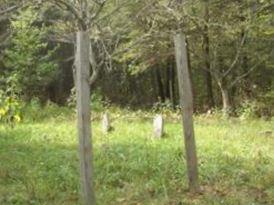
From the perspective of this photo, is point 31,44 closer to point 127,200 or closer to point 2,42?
point 2,42

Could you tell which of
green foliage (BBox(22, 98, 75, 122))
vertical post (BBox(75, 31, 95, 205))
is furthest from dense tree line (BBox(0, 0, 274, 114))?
vertical post (BBox(75, 31, 95, 205))

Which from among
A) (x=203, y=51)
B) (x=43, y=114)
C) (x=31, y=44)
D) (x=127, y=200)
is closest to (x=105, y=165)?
(x=127, y=200)

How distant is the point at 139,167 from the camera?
10.1 meters

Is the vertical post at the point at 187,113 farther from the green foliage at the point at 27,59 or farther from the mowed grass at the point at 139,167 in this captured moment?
the green foliage at the point at 27,59

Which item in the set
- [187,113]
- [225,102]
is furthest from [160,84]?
[187,113]

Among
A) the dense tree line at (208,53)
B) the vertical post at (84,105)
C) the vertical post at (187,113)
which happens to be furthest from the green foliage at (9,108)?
the vertical post at (84,105)

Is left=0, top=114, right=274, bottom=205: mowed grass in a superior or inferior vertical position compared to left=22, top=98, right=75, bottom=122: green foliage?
inferior

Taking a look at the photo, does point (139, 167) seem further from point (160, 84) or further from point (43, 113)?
point (160, 84)

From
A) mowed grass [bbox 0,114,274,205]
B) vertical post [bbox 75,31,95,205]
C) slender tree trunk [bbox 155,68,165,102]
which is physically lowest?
Answer: mowed grass [bbox 0,114,274,205]

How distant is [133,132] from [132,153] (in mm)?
3087

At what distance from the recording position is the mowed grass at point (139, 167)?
27.9ft

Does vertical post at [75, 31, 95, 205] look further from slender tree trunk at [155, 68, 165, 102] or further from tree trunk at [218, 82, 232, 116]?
slender tree trunk at [155, 68, 165, 102]

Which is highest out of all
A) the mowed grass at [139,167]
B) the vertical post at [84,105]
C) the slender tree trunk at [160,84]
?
the slender tree trunk at [160,84]

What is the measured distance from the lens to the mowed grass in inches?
335
